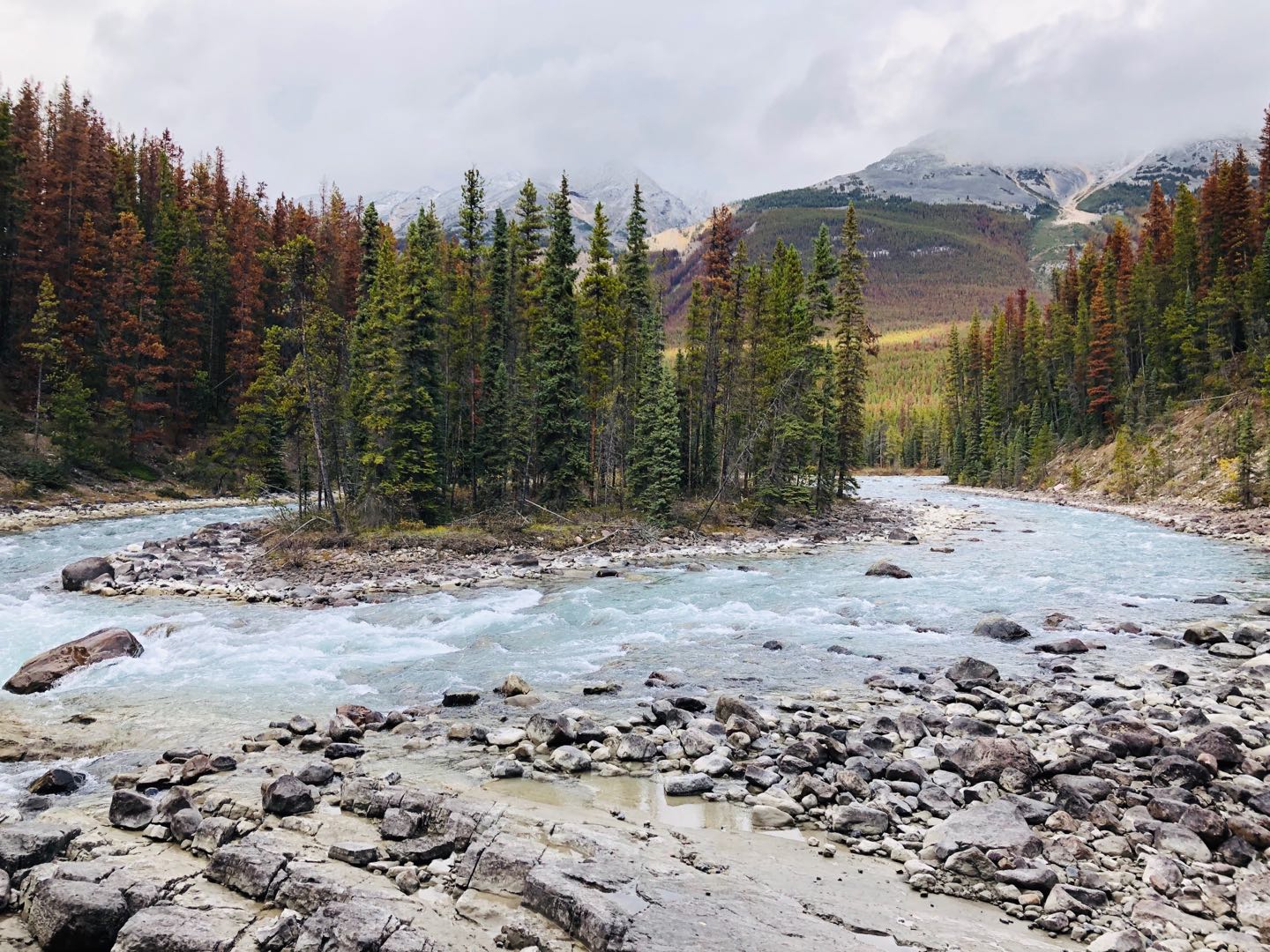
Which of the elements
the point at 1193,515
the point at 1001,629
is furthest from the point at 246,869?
the point at 1193,515

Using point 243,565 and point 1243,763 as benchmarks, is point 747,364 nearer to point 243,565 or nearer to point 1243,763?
point 243,565

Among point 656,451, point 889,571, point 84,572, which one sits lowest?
point 889,571

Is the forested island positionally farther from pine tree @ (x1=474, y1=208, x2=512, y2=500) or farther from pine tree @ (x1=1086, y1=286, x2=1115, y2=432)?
pine tree @ (x1=1086, y1=286, x2=1115, y2=432)

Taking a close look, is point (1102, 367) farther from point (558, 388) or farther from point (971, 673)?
point (971, 673)

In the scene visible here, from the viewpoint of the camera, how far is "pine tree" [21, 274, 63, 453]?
46812mm

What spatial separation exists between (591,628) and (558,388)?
19.7m

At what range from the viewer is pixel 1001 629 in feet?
58.9

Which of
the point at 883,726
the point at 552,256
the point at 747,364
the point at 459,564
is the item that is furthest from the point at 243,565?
the point at 747,364

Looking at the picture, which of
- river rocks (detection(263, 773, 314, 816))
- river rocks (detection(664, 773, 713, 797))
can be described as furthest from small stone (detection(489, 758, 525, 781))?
river rocks (detection(263, 773, 314, 816))

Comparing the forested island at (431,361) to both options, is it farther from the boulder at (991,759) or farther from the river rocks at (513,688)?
the boulder at (991,759)

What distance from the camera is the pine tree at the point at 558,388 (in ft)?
120

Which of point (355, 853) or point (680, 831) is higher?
point (355, 853)

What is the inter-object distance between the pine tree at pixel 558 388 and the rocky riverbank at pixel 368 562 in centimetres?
452

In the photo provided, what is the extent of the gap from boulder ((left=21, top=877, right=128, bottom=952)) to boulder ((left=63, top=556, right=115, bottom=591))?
21.1 m
